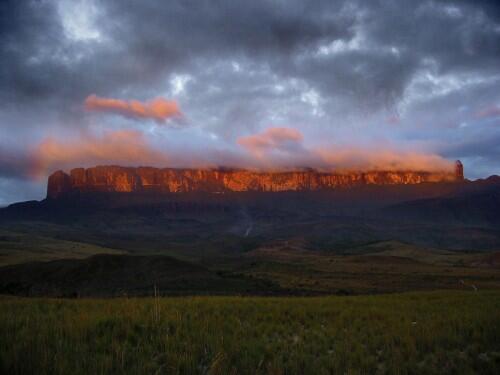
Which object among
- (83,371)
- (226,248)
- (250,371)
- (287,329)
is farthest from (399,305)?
(226,248)

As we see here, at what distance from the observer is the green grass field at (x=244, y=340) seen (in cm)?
712

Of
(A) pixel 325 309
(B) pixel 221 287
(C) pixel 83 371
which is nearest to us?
(C) pixel 83 371

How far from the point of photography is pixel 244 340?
8.94 metres

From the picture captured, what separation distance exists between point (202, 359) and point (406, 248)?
449 feet

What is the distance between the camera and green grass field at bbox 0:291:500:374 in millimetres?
7125

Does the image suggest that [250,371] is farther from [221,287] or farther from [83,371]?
[221,287]

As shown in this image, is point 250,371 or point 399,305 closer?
point 250,371

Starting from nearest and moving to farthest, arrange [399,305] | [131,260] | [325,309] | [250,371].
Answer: [250,371] < [325,309] < [399,305] < [131,260]

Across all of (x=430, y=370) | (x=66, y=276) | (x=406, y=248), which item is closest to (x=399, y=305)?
(x=430, y=370)

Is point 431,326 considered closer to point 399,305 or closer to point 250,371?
point 399,305

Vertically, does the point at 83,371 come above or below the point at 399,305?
above

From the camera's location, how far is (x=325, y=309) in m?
13.3

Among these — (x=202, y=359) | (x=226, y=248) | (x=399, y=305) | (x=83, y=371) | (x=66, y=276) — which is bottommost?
(x=226, y=248)

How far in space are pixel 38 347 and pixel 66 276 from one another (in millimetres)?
58847
